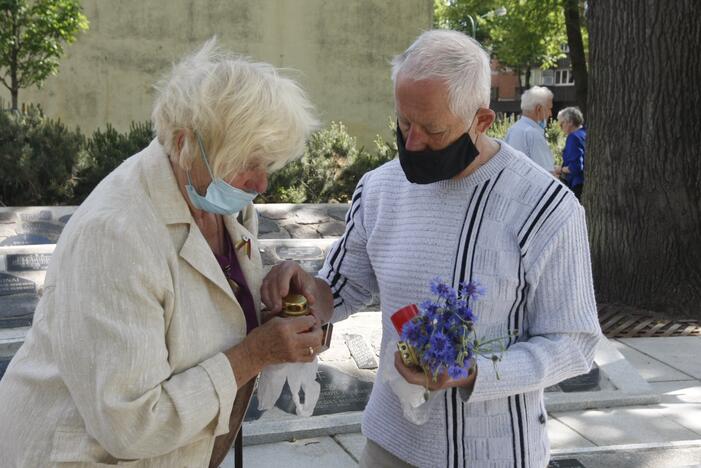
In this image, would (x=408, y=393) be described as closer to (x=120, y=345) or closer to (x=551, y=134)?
(x=120, y=345)

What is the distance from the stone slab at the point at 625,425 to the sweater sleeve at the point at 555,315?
279cm

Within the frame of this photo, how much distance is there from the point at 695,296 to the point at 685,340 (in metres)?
0.69

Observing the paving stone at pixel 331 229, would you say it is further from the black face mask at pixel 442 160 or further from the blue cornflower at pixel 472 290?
the blue cornflower at pixel 472 290

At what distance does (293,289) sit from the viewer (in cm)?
243

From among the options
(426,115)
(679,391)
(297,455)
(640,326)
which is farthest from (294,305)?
(640,326)

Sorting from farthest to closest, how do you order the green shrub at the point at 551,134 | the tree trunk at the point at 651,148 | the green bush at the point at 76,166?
the green shrub at the point at 551,134 < the green bush at the point at 76,166 < the tree trunk at the point at 651,148

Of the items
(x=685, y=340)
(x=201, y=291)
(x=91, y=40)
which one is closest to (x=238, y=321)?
(x=201, y=291)

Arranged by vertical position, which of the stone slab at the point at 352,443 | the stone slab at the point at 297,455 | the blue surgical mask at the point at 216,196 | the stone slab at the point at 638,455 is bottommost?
the stone slab at the point at 638,455

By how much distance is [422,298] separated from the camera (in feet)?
7.51

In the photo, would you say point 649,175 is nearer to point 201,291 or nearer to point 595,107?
point 595,107

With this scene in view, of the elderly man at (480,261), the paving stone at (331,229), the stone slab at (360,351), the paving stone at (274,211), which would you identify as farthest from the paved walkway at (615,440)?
the paving stone at (274,211)

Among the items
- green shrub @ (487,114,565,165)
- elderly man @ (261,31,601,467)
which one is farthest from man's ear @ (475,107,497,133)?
green shrub @ (487,114,565,165)

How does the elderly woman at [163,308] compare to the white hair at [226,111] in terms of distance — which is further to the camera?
the white hair at [226,111]

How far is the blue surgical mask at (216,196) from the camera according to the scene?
2.05 metres
